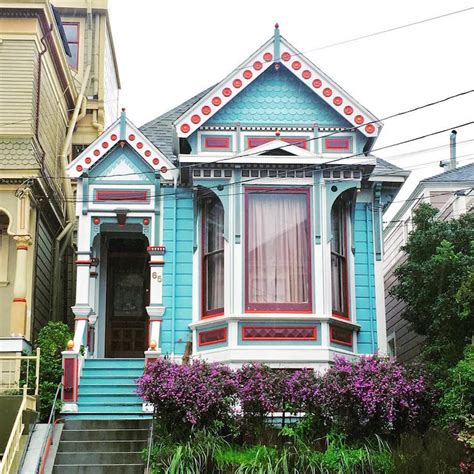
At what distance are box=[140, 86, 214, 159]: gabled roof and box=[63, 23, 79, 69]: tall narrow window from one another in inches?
269

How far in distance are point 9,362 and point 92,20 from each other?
14.4 m

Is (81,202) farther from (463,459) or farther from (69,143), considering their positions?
(463,459)

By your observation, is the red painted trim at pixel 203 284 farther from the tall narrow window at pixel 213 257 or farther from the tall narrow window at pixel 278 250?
the tall narrow window at pixel 278 250

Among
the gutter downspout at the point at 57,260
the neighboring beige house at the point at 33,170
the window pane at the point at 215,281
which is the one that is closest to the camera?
the window pane at the point at 215,281

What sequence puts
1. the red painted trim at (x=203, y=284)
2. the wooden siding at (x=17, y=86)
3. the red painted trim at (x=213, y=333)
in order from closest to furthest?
the red painted trim at (x=213, y=333) < the red painted trim at (x=203, y=284) < the wooden siding at (x=17, y=86)

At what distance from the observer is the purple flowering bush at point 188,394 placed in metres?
13.8

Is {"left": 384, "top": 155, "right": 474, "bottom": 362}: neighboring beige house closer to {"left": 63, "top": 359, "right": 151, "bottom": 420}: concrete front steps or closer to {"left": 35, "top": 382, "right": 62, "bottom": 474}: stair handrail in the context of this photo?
{"left": 63, "top": 359, "right": 151, "bottom": 420}: concrete front steps

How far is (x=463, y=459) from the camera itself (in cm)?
1227

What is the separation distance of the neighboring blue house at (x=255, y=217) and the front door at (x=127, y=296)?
70.9 inches

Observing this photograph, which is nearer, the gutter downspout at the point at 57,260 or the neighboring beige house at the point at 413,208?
the neighboring beige house at the point at 413,208

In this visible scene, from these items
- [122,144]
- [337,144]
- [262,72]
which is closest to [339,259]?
[337,144]

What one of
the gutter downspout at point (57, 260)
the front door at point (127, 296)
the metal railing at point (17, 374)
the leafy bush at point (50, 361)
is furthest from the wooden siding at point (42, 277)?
the metal railing at point (17, 374)

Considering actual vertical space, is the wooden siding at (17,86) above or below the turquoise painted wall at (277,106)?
above

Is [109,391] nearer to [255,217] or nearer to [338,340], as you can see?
[255,217]
